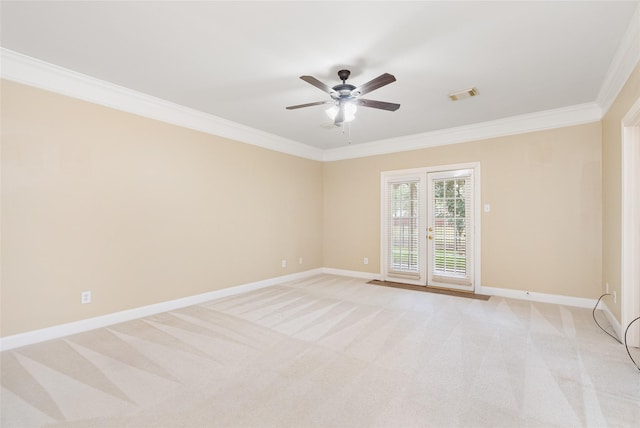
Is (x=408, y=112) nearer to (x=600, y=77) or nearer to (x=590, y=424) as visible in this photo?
(x=600, y=77)

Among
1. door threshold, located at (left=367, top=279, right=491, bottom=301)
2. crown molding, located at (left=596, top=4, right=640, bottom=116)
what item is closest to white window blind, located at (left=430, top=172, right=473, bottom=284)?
door threshold, located at (left=367, top=279, right=491, bottom=301)

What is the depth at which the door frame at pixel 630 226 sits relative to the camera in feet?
9.55

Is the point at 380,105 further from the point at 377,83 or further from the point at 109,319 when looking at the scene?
the point at 109,319

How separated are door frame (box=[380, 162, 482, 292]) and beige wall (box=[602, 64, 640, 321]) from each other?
1517 millimetres

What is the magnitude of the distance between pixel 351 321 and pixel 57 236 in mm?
3393

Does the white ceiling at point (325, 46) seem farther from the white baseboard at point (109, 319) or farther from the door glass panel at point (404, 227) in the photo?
the white baseboard at point (109, 319)

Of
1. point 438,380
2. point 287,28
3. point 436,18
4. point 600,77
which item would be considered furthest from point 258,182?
point 600,77

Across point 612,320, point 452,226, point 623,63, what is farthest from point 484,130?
point 612,320

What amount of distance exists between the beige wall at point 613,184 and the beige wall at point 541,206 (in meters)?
0.17

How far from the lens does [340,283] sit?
18.7 ft

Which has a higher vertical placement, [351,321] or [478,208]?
[478,208]

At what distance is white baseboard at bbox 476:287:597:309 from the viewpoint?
410 centimetres

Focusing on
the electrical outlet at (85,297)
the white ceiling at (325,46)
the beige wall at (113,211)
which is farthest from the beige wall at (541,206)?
the electrical outlet at (85,297)

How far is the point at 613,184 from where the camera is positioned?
3.44 meters
